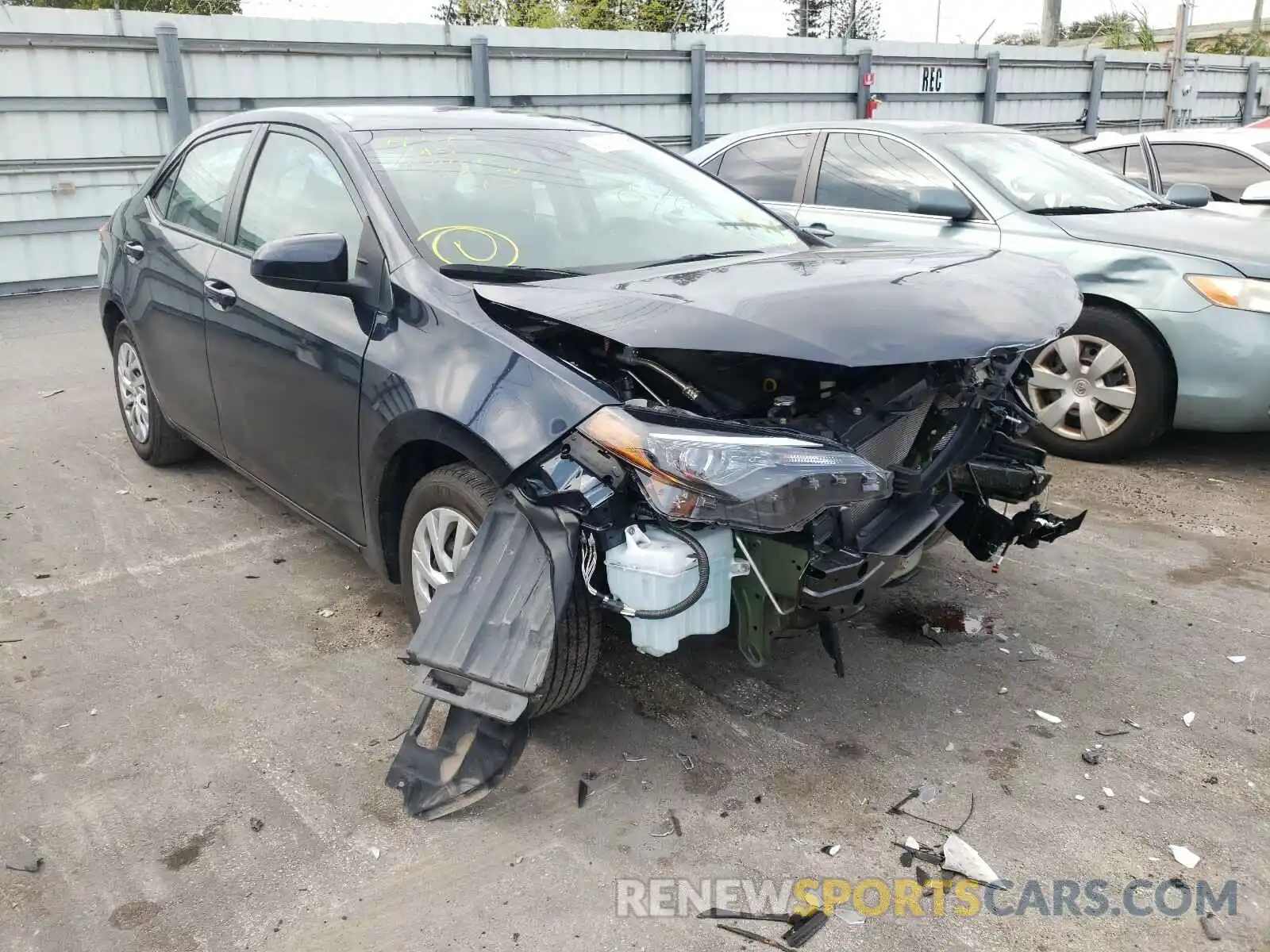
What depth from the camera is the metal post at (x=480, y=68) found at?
12070 mm

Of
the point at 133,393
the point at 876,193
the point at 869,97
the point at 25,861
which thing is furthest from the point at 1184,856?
the point at 869,97

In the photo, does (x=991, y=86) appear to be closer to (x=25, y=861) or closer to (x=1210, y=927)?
(x=1210, y=927)

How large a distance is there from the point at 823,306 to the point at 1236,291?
303 centimetres

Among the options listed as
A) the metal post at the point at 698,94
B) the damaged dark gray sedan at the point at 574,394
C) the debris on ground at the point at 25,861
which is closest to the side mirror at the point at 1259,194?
the damaged dark gray sedan at the point at 574,394

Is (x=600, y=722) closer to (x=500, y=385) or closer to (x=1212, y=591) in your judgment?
(x=500, y=385)

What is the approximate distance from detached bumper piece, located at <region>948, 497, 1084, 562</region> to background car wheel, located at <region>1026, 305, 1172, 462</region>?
174 centimetres

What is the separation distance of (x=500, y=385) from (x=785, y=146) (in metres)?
4.28

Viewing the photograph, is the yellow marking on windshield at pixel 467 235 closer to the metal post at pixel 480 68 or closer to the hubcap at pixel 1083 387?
the hubcap at pixel 1083 387

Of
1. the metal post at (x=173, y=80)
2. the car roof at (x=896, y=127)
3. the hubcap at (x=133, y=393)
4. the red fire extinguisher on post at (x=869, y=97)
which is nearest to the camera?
the hubcap at (x=133, y=393)

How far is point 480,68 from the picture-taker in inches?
477

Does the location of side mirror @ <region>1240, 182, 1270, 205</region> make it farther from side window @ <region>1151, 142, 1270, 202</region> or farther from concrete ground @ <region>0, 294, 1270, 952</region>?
concrete ground @ <region>0, 294, 1270, 952</region>

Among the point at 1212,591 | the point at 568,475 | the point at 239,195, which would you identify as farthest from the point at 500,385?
the point at 1212,591

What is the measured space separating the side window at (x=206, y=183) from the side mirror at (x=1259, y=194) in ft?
17.8

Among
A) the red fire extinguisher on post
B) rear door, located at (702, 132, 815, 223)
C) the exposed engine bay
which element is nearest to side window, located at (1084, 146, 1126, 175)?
rear door, located at (702, 132, 815, 223)
